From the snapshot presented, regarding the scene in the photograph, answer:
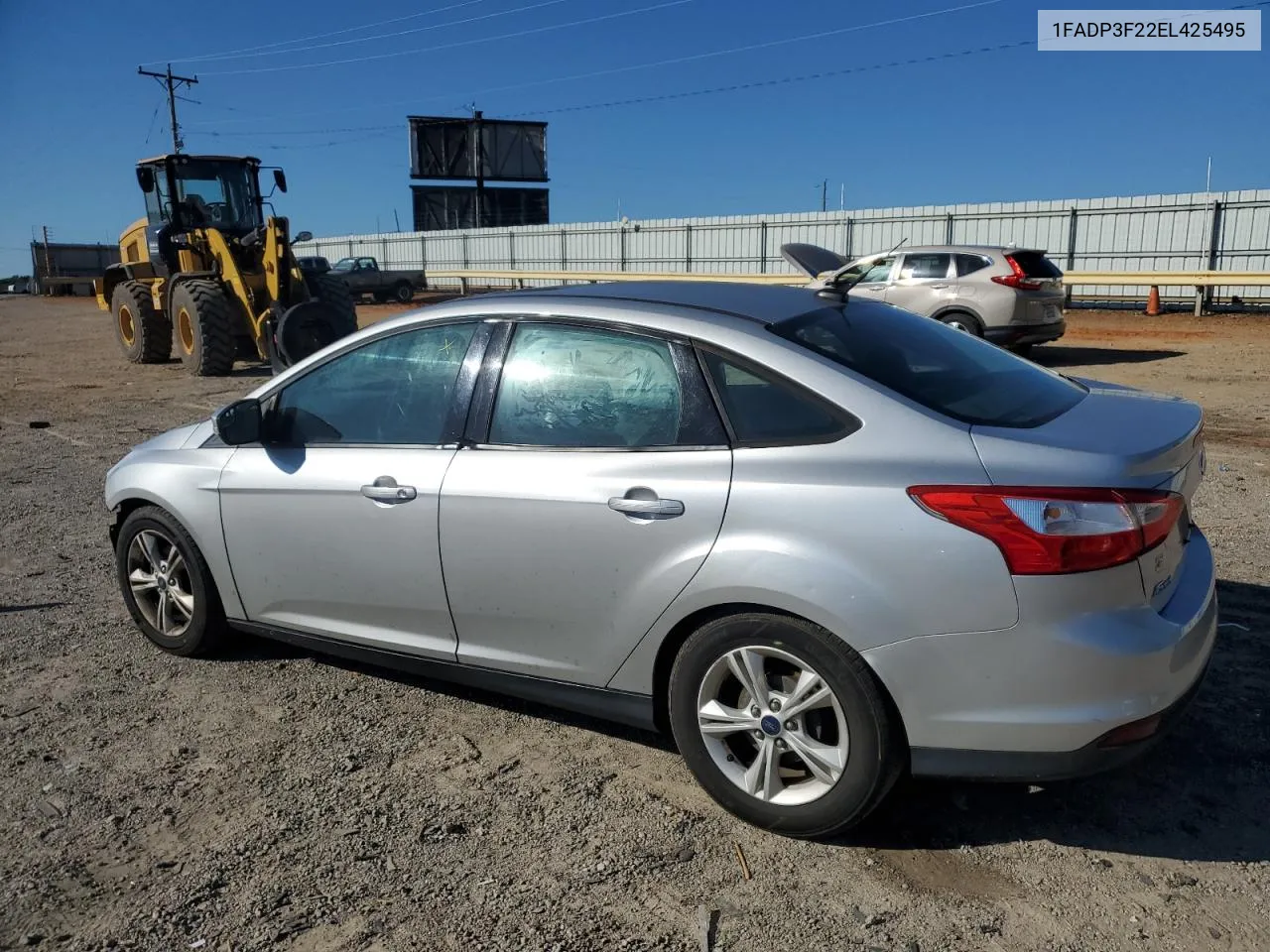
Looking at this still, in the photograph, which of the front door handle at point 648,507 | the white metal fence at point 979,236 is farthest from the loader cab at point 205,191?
the white metal fence at point 979,236

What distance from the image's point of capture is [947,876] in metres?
2.88

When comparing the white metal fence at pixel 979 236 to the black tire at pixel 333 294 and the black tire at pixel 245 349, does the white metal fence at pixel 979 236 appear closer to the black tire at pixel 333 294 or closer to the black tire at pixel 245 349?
the black tire at pixel 333 294

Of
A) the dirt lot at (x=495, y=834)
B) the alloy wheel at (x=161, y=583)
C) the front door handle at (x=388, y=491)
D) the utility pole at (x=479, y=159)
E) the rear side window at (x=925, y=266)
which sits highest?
the utility pole at (x=479, y=159)

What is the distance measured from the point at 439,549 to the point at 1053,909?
2.14m

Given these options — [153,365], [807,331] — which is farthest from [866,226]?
[807,331]

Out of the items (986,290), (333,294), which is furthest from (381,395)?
(333,294)

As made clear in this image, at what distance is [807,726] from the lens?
297cm

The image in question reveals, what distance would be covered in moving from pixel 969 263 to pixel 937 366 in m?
12.1

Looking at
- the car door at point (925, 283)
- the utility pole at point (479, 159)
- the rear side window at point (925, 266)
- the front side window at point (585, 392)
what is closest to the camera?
the front side window at point (585, 392)

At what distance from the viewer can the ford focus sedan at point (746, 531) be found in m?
2.69

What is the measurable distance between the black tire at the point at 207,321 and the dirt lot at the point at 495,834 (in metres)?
11.0

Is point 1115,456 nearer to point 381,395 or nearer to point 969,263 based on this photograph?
point 381,395

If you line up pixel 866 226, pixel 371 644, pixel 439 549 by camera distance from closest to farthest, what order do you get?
pixel 439 549, pixel 371 644, pixel 866 226

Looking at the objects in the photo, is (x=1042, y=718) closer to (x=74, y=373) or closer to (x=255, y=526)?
(x=255, y=526)
